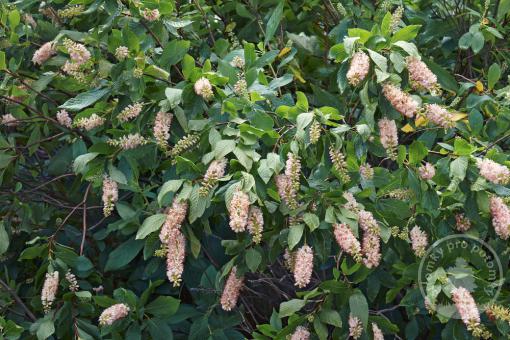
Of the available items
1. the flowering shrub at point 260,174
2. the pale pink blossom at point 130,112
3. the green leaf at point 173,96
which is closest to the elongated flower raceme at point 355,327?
the flowering shrub at point 260,174

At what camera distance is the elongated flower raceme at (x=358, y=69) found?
100 inches

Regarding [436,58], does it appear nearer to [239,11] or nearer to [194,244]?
[239,11]

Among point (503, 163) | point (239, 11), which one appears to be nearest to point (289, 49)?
point (239, 11)

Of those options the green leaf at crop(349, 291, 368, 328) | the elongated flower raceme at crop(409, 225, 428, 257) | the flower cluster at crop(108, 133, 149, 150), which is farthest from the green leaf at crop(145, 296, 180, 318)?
the elongated flower raceme at crop(409, 225, 428, 257)

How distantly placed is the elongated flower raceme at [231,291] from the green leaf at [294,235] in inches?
13.7

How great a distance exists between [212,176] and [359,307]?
0.67 m

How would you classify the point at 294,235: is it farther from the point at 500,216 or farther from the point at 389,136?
the point at 500,216

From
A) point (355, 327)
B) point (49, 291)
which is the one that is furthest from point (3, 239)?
point (355, 327)

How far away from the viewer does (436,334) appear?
336 cm

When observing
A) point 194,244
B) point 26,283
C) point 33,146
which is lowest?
point 26,283

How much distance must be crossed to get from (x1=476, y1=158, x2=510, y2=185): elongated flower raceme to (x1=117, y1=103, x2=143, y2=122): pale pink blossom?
47.0 inches

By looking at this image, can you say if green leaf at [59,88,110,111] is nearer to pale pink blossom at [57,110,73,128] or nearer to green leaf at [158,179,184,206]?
pale pink blossom at [57,110,73,128]

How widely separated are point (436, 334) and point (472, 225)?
68 cm

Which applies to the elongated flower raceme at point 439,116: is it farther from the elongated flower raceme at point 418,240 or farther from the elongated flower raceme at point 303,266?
the elongated flower raceme at point 303,266
